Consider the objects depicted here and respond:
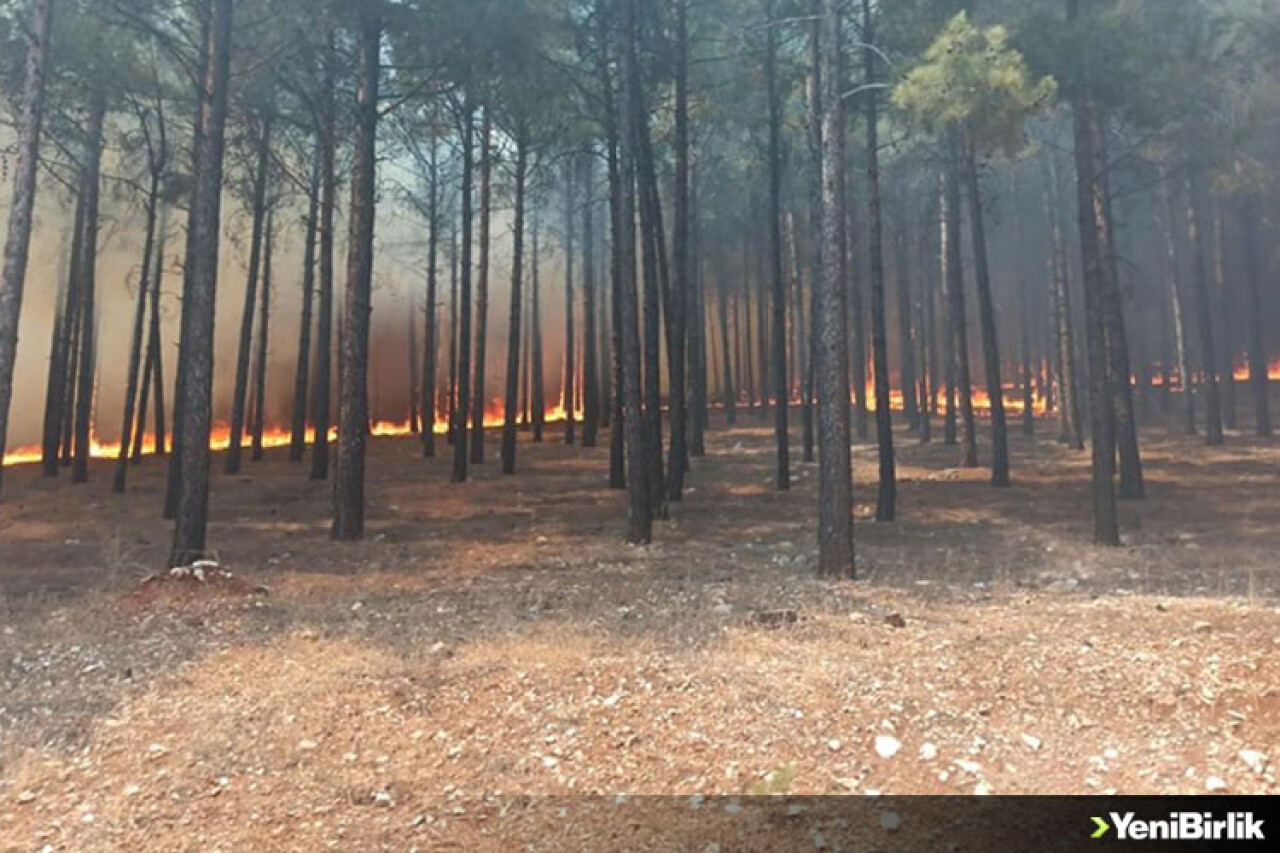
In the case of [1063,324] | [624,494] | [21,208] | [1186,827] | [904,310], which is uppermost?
[904,310]

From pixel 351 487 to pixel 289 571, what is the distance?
2.48 metres

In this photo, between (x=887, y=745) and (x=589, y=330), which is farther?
(x=589, y=330)

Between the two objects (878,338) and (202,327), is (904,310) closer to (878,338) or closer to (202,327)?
(878,338)

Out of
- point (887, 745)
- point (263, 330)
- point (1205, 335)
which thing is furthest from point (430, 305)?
point (1205, 335)

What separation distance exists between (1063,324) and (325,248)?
2069cm

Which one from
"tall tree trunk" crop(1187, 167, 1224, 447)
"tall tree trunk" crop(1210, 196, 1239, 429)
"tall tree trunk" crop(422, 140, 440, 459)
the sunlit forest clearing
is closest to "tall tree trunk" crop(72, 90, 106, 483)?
the sunlit forest clearing

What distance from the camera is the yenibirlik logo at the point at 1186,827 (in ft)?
12.9

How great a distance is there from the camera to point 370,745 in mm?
5238

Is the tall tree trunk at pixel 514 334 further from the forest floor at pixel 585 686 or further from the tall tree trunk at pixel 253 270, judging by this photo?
the forest floor at pixel 585 686

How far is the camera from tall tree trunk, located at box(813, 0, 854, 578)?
33.2ft

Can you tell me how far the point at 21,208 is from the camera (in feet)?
32.2

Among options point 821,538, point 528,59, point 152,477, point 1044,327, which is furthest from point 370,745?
point 1044,327

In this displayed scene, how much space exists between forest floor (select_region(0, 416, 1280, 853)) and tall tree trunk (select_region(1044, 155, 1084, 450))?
11.5m

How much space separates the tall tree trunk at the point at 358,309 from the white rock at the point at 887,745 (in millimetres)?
10712
